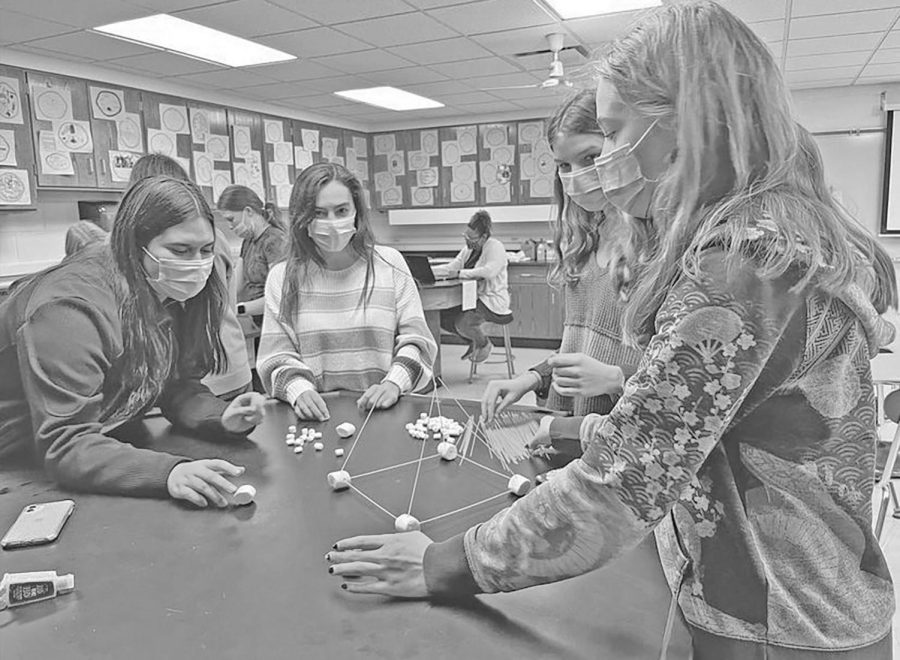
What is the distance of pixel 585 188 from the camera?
146cm

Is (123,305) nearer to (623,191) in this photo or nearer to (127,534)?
(127,534)

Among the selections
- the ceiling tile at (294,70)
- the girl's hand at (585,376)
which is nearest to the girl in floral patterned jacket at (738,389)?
the girl's hand at (585,376)

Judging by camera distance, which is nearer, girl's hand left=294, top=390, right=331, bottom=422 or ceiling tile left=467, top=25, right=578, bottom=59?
girl's hand left=294, top=390, right=331, bottom=422

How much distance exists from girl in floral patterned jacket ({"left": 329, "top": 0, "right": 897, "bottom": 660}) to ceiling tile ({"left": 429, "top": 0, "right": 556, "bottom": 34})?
340cm

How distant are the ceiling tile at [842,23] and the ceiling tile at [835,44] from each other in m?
0.11

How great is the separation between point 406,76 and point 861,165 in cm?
432

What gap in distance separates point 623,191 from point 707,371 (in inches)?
13.0

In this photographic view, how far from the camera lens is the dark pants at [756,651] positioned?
2.30 feet

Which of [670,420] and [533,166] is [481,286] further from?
[670,420]

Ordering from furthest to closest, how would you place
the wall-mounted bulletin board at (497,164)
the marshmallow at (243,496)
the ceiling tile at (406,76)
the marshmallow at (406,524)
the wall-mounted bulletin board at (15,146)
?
1. the wall-mounted bulletin board at (497,164)
2. the ceiling tile at (406,76)
3. the wall-mounted bulletin board at (15,146)
4. the marshmallow at (243,496)
5. the marshmallow at (406,524)

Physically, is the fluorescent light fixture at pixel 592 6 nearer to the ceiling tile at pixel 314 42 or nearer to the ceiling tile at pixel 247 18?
the ceiling tile at pixel 314 42

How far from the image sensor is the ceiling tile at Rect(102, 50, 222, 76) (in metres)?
4.69

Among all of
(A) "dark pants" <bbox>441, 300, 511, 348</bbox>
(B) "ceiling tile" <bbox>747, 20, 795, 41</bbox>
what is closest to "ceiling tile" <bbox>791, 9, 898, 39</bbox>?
(B) "ceiling tile" <bbox>747, 20, 795, 41</bbox>

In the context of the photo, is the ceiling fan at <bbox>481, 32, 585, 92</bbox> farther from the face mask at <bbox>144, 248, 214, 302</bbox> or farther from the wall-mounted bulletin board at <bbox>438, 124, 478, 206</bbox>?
the face mask at <bbox>144, 248, 214, 302</bbox>
